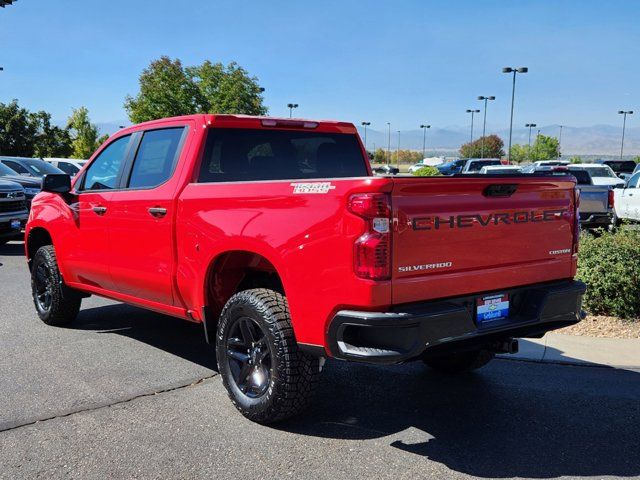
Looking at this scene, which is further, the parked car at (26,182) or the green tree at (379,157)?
the green tree at (379,157)

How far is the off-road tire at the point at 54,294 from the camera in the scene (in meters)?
6.47

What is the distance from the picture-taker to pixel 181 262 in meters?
4.70

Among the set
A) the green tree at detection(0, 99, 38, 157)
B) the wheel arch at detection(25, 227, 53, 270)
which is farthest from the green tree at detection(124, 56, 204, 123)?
the wheel arch at detection(25, 227, 53, 270)

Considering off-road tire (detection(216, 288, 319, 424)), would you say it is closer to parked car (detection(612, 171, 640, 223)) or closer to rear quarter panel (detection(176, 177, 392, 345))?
rear quarter panel (detection(176, 177, 392, 345))

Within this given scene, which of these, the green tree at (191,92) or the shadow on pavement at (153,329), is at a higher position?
the green tree at (191,92)

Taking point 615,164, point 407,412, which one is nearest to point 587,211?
point 407,412

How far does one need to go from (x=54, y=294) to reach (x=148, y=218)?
7.24 ft

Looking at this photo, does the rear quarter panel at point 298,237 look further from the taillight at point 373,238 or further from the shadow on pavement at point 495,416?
the shadow on pavement at point 495,416

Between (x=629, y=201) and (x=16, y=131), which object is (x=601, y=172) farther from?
(x=16, y=131)

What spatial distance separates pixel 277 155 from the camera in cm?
530

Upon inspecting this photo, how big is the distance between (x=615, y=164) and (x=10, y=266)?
35.5 m

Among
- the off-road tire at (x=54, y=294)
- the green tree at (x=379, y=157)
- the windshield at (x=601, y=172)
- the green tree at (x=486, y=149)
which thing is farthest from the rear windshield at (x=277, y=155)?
the green tree at (x=379, y=157)

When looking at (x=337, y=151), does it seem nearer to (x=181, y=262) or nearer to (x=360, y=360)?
(x=181, y=262)

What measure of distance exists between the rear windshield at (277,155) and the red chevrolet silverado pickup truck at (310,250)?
12 mm
